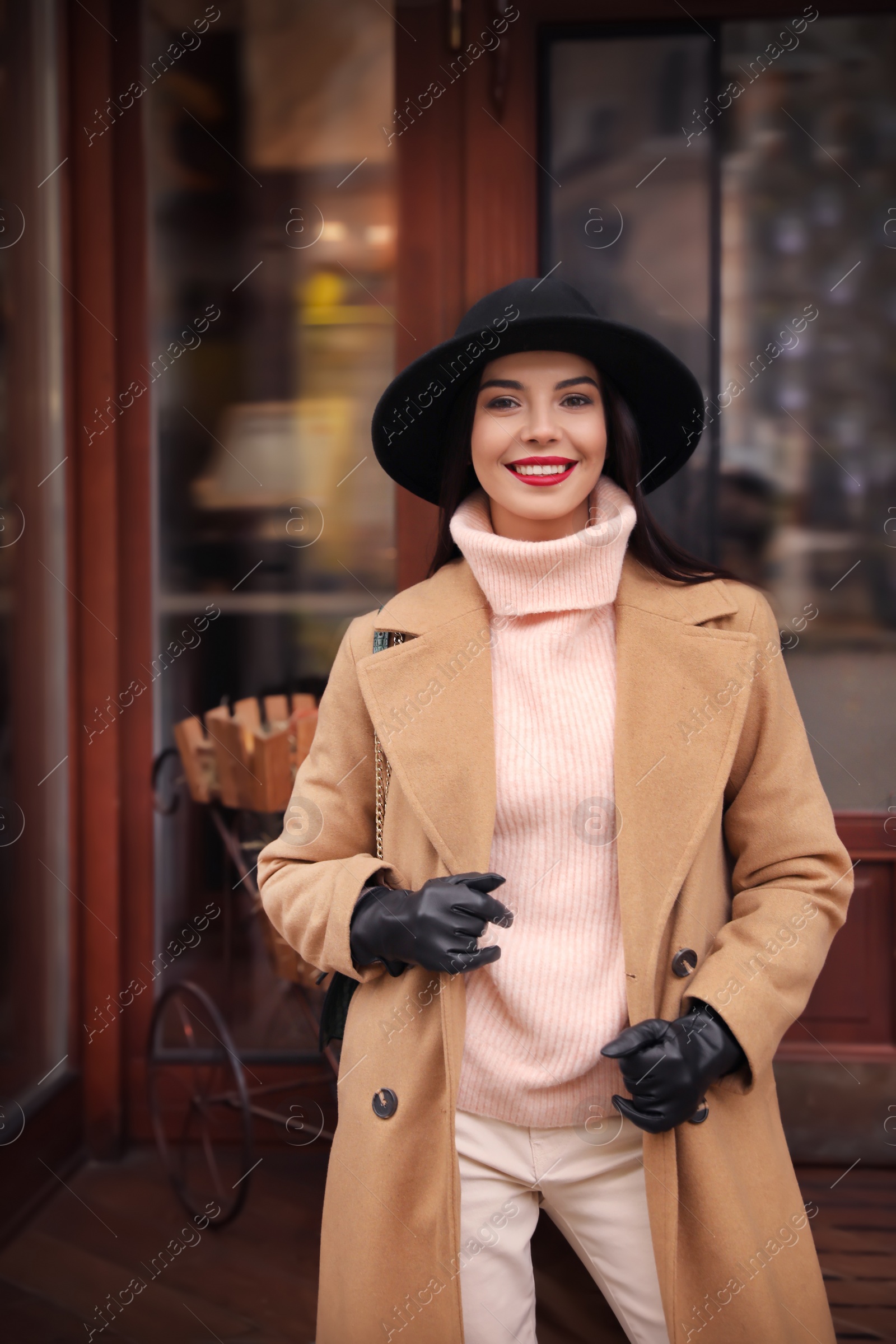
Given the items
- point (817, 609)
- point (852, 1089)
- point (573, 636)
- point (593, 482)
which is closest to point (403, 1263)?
point (573, 636)

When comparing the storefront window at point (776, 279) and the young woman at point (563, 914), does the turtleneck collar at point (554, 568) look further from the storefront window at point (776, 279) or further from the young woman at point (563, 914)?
the storefront window at point (776, 279)

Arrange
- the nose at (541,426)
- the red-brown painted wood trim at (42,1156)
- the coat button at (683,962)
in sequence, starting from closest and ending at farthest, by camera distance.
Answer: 1. the coat button at (683,962)
2. the nose at (541,426)
3. the red-brown painted wood trim at (42,1156)

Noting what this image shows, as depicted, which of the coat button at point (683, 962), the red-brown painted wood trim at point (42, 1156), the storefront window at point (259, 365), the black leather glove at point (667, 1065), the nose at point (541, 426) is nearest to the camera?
the black leather glove at point (667, 1065)

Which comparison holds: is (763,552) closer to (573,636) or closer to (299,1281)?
(573,636)

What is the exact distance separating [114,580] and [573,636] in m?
1.69

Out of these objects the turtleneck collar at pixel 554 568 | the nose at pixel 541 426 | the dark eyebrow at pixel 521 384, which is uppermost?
the dark eyebrow at pixel 521 384

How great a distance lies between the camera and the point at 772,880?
1.54 metres

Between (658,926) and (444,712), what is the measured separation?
438 mm

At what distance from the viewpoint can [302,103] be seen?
2822 millimetres

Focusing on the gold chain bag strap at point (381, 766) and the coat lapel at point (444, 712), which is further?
the gold chain bag strap at point (381, 766)

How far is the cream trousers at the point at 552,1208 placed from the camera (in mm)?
1522

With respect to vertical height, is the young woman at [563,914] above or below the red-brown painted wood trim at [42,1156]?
above

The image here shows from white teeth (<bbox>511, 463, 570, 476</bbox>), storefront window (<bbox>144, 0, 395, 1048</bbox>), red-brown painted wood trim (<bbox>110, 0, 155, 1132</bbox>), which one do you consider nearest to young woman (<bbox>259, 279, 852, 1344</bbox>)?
white teeth (<bbox>511, 463, 570, 476</bbox>)

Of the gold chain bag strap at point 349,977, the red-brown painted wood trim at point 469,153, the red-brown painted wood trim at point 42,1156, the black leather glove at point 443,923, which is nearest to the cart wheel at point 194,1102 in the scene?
the red-brown painted wood trim at point 42,1156
